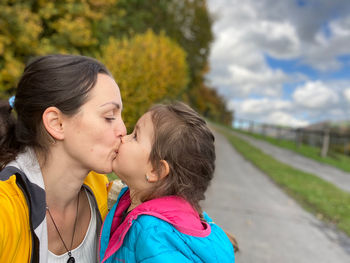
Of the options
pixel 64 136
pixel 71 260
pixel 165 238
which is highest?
pixel 64 136

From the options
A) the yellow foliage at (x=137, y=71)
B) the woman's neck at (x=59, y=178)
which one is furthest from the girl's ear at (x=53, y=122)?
the yellow foliage at (x=137, y=71)

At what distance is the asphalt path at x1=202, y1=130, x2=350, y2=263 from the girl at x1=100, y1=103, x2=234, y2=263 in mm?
3094

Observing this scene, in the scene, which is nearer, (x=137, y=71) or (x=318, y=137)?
(x=137, y=71)

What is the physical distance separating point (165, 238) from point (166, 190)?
1.13ft

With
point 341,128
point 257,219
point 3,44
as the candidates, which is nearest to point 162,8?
point 3,44

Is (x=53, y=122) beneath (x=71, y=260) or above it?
above

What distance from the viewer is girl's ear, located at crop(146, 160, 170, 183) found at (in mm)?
1800

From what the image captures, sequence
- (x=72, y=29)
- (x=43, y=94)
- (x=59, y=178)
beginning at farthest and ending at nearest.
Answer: (x=72, y=29)
(x=59, y=178)
(x=43, y=94)

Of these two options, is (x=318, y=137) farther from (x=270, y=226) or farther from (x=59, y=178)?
(x=59, y=178)

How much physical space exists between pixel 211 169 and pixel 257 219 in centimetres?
499

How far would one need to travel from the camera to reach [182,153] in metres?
1.81

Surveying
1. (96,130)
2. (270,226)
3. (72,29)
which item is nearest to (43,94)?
(96,130)

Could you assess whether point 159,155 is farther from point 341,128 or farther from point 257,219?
point 341,128

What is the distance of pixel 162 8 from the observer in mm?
22500
